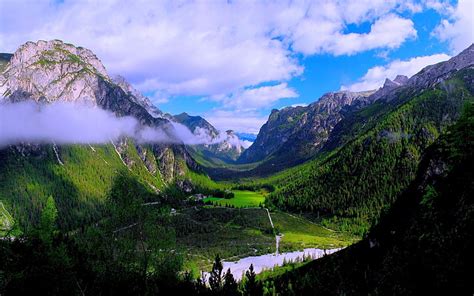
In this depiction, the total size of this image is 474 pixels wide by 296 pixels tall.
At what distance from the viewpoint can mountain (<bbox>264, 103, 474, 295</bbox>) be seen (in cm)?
3134

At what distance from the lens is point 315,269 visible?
100188 millimetres

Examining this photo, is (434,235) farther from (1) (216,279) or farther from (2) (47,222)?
(2) (47,222)

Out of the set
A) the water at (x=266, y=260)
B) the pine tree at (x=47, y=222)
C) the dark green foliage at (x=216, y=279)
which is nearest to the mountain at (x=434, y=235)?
the dark green foliage at (x=216, y=279)

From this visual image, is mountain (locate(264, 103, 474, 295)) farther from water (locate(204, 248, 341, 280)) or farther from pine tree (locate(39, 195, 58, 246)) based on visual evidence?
water (locate(204, 248, 341, 280))

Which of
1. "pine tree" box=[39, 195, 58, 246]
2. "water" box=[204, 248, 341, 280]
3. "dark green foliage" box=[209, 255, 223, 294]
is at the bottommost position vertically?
"water" box=[204, 248, 341, 280]

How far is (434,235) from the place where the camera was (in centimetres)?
4097

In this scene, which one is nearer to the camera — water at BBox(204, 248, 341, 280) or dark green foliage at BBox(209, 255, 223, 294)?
dark green foliage at BBox(209, 255, 223, 294)

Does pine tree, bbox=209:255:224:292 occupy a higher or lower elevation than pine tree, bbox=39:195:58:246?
lower

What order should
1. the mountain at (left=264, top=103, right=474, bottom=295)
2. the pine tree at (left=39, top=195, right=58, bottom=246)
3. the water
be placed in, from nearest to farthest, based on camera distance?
the mountain at (left=264, top=103, right=474, bottom=295) < the pine tree at (left=39, top=195, right=58, bottom=246) < the water

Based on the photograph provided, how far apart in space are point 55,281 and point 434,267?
1570 inches

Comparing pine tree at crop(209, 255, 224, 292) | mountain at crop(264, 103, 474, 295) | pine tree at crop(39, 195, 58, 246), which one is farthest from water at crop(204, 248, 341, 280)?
pine tree at crop(209, 255, 224, 292)

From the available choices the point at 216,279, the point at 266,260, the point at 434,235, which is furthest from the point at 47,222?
the point at 266,260

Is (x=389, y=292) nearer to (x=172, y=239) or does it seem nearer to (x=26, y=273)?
(x=172, y=239)

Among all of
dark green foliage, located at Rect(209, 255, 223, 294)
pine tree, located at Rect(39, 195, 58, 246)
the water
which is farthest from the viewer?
the water
